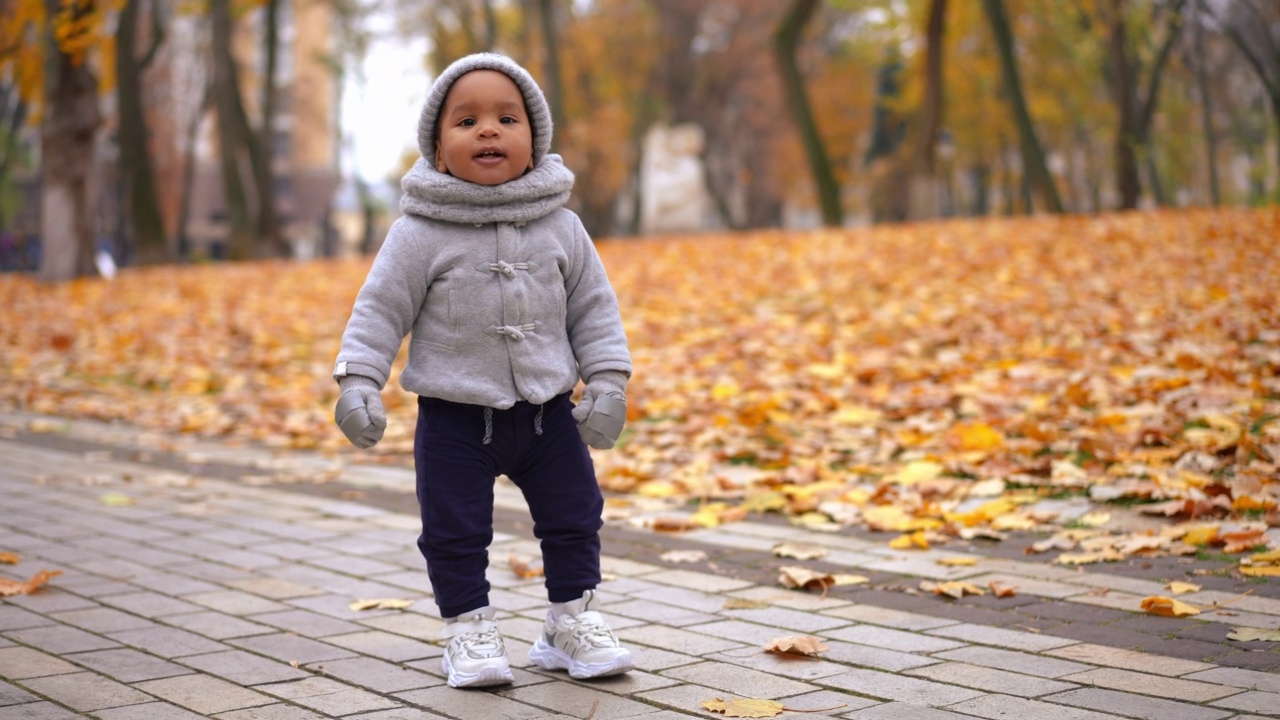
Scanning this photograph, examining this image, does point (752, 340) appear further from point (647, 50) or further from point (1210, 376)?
point (647, 50)

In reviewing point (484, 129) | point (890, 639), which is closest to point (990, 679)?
point (890, 639)

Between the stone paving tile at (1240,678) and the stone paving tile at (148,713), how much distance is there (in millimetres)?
2325

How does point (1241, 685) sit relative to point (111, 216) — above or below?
below

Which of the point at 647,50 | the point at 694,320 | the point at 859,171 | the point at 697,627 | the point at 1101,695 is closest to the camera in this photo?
the point at 1101,695

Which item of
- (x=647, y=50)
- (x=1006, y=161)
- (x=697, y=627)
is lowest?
(x=697, y=627)

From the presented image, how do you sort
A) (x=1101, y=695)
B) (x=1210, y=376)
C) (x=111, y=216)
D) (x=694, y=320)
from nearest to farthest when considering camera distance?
(x=1101, y=695)
(x=1210, y=376)
(x=694, y=320)
(x=111, y=216)

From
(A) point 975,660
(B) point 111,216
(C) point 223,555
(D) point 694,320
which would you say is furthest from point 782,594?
(B) point 111,216

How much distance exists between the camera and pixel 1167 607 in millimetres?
3900

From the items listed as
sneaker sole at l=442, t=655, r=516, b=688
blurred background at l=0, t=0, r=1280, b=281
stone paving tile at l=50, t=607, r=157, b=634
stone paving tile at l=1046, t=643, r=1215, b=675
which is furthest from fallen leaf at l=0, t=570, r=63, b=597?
blurred background at l=0, t=0, r=1280, b=281

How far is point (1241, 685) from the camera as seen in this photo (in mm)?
3234

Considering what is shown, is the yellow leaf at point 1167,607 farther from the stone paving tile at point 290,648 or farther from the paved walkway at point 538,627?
the stone paving tile at point 290,648

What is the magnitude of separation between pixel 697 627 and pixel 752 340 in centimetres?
635

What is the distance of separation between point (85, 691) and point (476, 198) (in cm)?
151

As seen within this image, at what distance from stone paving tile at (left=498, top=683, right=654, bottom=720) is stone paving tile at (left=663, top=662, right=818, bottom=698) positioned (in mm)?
217
